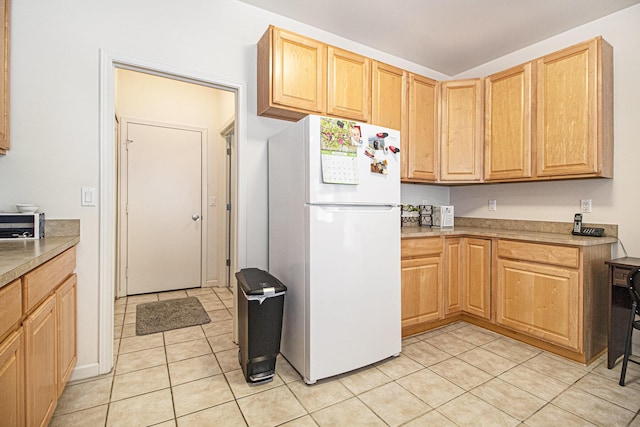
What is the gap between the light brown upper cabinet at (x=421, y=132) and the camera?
9.90 ft

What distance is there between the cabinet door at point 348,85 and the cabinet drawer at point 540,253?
158cm

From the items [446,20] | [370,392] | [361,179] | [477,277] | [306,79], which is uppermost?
[446,20]

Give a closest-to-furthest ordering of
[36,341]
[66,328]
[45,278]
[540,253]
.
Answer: [36,341] < [45,278] < [66,328] < [540,253]

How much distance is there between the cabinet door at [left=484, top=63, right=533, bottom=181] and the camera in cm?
276

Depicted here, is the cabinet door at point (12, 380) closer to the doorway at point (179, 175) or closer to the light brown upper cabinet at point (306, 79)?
the light brown upper cabinet at point (306, 79)

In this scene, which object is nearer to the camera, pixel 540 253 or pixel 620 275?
pixel 620 275

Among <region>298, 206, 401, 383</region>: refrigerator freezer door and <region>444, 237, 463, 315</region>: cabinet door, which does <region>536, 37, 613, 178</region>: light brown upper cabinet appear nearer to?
<region>444, 237, 463, 315</region>: cabinet door

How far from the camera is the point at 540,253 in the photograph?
243 centimetres

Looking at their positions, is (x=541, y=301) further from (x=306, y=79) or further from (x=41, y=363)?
(x=41, y=363)

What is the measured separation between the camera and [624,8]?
2.46 metres

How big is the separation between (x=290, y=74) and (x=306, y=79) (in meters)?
0.13

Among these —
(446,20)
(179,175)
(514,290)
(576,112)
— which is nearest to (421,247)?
(514,290)

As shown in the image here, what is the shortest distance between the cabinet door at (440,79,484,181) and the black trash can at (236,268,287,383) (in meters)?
2.15

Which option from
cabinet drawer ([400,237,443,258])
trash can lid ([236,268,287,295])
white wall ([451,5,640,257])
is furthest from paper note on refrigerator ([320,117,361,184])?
white wall ([451,5,640,257])
